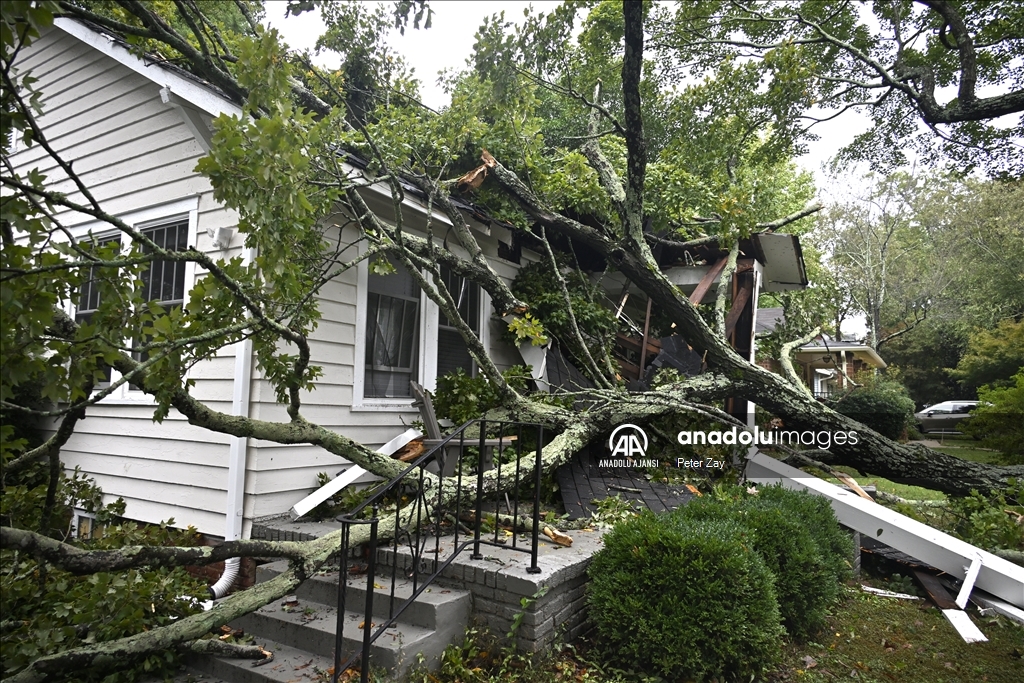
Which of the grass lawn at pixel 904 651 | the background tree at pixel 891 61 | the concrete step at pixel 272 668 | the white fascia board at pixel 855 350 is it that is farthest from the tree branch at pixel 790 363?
the concrete step at pixel 272 668

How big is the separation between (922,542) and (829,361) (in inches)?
237

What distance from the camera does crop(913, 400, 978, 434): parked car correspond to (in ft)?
22.6

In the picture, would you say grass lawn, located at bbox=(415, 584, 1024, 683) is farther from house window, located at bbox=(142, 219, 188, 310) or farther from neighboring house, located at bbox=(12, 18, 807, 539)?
house window, located at bbox=(142, 219, 188, 310)

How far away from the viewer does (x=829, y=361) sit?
34.7ft

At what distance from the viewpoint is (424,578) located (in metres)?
3.68

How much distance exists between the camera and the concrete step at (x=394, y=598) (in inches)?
131

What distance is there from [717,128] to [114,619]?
870cm

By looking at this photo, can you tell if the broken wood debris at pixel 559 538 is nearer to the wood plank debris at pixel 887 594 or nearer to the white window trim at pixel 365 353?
the white window trim at pixel 365 353

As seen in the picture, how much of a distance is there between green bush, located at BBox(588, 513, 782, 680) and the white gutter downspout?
2882 mm

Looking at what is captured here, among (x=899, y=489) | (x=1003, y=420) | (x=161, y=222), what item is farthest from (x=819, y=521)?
(x=161, y=222)

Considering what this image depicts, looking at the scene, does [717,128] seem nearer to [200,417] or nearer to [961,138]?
[961,138]

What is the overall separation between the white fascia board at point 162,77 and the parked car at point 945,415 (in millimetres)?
8209

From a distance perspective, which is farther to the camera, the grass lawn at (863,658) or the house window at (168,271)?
the house window at (168,271)

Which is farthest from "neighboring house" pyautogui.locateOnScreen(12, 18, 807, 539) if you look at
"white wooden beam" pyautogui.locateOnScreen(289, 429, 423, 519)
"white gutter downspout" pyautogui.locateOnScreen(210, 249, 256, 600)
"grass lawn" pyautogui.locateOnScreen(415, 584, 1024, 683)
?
"grass lawn" pyautogui.locateOnScreen(415, 584, 1024, 683)
